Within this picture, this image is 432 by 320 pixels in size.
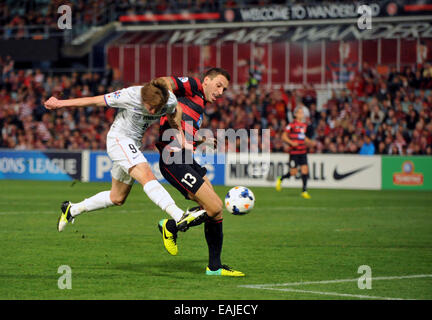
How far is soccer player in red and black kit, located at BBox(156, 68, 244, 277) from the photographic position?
28.5 feet

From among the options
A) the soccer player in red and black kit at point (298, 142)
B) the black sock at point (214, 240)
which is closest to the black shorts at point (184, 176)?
the black sock at point (214, 240)

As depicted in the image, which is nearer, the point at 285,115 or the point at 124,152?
the point at 124,152

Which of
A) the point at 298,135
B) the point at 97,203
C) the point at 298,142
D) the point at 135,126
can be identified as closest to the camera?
the point at 135,126

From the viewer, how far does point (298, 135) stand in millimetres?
22359

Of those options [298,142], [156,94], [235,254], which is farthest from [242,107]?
[156,94]

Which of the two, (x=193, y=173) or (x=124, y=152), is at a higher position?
(x=124, y=152)

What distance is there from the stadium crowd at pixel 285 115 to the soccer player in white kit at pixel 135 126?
46.9 feet

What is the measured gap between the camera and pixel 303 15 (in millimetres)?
34531

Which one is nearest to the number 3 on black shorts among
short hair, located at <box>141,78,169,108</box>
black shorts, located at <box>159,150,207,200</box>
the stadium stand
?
black shorts, located at <box>159,150,207,200</box>

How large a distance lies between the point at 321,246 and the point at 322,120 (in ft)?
55.6

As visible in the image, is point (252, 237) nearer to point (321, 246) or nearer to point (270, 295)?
point (321, 246)

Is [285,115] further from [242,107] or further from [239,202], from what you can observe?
[239,202]

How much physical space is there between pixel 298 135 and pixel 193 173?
45.2ft

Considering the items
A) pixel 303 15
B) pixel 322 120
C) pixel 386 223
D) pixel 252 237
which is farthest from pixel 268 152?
pixel 252 237
